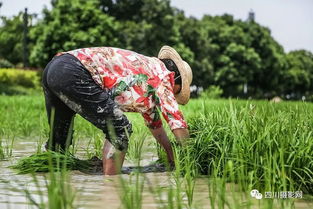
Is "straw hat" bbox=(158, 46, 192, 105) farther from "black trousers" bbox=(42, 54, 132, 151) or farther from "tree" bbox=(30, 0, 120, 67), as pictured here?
"tree" bbox=(30, 0, 120, 67)

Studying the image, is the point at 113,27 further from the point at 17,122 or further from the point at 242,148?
the point at 242,148

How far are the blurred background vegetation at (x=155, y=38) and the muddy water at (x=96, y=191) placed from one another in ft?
55.8

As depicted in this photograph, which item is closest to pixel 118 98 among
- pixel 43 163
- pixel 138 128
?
pixel 43 163

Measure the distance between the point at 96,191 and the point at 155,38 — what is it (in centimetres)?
3720

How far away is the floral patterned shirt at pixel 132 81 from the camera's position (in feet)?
14.6

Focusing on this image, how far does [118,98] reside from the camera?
455cm

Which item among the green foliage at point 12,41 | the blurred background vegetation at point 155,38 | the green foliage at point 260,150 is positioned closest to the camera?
the green foliage at point 260,150

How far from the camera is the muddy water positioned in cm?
311

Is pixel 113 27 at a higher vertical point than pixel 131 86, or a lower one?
higher

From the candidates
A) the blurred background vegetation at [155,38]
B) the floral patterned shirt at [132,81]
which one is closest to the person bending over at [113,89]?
the floral patterned shirt at [132,81]

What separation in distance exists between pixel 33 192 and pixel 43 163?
117cm

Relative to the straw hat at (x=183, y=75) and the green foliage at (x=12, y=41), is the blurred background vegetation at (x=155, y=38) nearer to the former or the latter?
the green foliage at (x=12, y=41)

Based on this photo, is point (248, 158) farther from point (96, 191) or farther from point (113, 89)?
point (113, 89)

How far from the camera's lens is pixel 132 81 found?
14.7 ft
